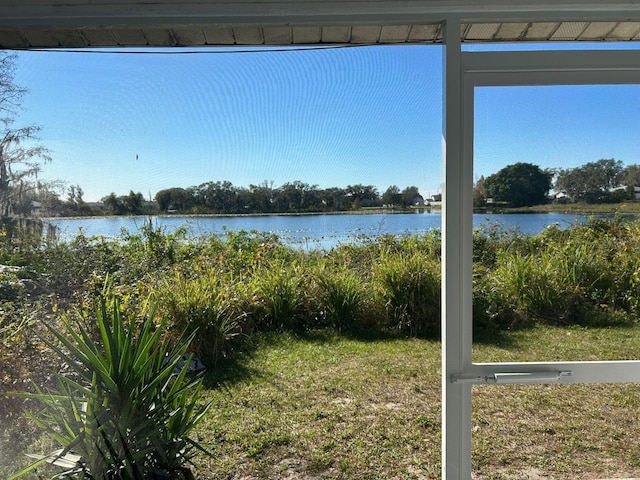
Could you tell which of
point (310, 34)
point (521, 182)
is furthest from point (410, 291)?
point (310, 34)

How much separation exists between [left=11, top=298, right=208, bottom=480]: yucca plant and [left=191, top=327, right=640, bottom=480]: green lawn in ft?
1.68

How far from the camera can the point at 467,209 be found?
6.66 feet

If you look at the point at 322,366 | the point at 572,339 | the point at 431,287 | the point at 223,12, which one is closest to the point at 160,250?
the point at 322,366

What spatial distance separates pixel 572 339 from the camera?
210 centimetres

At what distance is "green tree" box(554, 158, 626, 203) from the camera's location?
208 centimetres

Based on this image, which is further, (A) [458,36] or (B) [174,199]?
(B) [174,199]

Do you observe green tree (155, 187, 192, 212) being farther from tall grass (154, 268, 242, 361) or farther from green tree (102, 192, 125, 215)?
tall grass (154, 268, 242, 361)

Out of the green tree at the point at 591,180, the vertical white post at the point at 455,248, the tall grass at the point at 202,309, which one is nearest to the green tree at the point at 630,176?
the green tree at the point at 591,180

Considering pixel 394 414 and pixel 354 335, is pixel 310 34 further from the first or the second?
pixel 394 414

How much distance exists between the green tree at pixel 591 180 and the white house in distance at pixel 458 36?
0.38 m

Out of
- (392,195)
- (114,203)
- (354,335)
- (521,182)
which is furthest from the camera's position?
(354,335)

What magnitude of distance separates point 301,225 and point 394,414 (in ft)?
3.95

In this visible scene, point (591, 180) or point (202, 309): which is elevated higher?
point (591, 180)

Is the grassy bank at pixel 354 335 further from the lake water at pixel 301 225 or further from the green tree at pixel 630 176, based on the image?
the green tree at pixel 630 176
